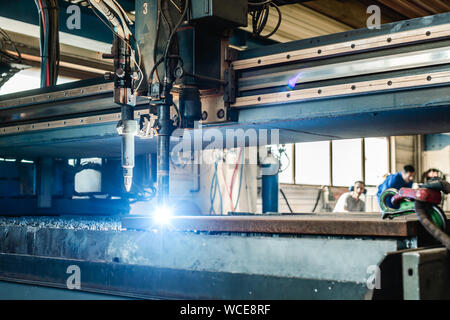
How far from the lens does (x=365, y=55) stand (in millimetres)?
1211

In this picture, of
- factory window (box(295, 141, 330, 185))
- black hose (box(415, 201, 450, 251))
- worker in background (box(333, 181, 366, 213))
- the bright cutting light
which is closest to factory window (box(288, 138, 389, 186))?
factory window (box(295, 141, 330, 185))

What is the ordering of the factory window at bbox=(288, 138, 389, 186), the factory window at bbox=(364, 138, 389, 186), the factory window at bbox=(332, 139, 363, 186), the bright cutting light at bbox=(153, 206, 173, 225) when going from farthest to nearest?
the factory window at bbox=(364, 138, 389, 186)
the factory window at bbox=(332, 139, 363, 186)
the factory window at bbox=(288, 138, 389, 186)
the bright cutting light at bbox=(153, 206, 173, 225)

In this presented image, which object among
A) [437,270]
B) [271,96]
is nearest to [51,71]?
[271,96]

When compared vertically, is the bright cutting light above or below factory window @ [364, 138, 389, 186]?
below

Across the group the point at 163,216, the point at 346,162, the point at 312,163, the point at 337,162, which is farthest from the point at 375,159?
the point at 163,216

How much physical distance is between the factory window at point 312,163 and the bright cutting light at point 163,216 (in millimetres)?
6797

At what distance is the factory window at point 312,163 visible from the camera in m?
7.96

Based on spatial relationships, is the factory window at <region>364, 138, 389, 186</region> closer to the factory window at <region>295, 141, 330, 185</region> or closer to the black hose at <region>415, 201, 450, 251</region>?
the factory window at <region>295, 141, 330, 185</region>

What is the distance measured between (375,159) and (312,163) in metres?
2.37

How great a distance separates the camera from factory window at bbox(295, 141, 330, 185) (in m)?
7.96

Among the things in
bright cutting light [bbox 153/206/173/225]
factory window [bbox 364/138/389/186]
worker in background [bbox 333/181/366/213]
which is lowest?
worker in background [bbox 333/181/366/213]

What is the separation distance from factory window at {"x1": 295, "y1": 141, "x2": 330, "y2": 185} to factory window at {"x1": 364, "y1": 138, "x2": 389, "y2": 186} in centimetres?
156

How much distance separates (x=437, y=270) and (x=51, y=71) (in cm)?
194
